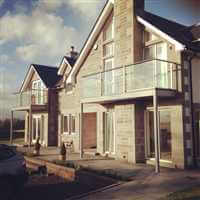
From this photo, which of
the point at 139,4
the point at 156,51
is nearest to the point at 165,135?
the point at 156,51

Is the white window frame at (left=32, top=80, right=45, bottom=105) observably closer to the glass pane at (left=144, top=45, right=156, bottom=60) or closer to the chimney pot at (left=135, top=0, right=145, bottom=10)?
the glass pane at (left=144, top=45, right=156, bottom=60)

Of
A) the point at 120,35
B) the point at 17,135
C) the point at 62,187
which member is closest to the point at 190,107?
the point at 120,35

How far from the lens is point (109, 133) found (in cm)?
1449

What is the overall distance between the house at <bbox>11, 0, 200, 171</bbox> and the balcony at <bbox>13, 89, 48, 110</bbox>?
5448 mm

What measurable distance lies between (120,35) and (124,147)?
236 inches

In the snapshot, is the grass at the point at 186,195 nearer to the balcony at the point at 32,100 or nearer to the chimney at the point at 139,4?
the chimney at the point at 139,4

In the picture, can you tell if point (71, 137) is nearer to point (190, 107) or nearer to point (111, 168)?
point (111, 168)

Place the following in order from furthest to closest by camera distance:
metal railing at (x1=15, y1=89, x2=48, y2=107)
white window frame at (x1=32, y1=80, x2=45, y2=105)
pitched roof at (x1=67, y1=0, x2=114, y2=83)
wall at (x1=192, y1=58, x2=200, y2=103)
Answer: white window frame at (x1=32, y1=80, x2=45, y2=105) < metal railing at (x1=15, y1=89, x2=48, y2=107) < pitched roof at (x1=67, y1=0, x2=114, y2=83) < wall at (x1=192, y1=58, x2=200, y2=103)

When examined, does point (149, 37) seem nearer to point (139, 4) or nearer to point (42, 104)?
point (139, 4)

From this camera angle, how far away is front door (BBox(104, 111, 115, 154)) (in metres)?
14.2

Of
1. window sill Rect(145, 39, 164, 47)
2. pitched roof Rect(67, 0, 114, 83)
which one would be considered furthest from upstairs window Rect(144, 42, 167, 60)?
pitched roof Rect(67, 0, 114, 83)

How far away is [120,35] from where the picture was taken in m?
13.6

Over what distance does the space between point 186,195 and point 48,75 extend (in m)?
18.8

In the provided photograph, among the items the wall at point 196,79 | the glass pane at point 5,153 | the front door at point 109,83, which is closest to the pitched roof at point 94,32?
the front door at point 109,83
